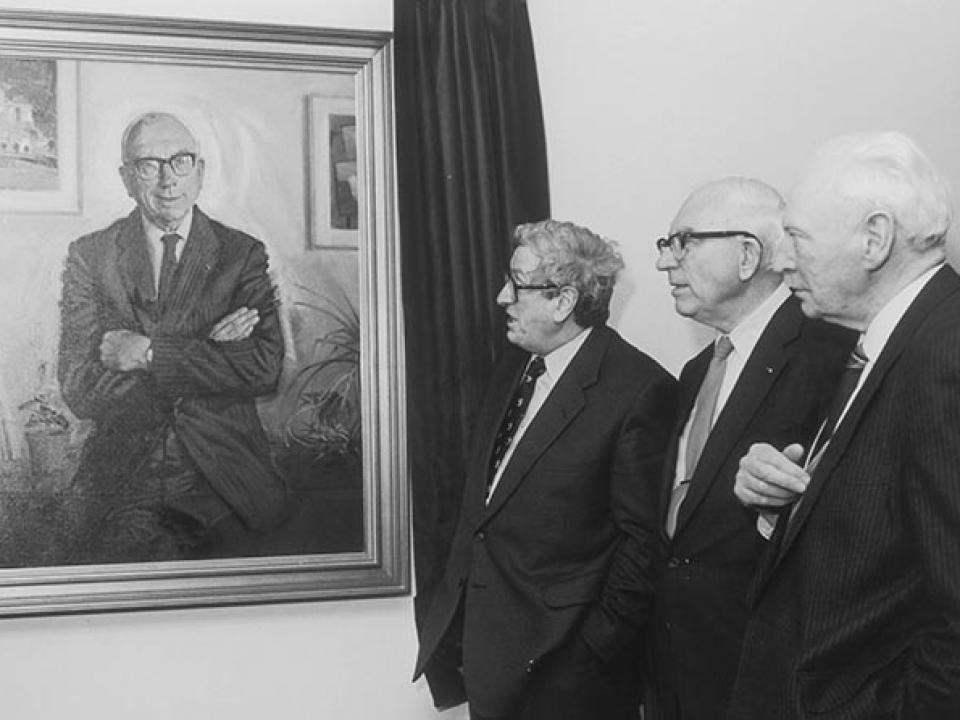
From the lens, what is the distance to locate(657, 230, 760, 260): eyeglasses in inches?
105

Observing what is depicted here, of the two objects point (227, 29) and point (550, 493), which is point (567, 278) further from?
point (227, 29)

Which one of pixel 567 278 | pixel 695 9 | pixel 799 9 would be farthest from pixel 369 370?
pixel 799 9

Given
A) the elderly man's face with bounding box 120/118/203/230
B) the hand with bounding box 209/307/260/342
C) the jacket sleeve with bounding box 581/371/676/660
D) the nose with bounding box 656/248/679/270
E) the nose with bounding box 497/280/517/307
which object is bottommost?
the jacket sleeve with bounding box 581/371/676/660

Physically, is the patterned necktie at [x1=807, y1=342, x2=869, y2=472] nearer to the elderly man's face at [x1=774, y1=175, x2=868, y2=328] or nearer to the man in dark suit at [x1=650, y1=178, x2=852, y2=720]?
the elderly man's face at [x1=774, y1=175, x2=868, y2=328]

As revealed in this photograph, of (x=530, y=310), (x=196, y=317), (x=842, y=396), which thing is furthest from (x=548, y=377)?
(x=842, y=396)

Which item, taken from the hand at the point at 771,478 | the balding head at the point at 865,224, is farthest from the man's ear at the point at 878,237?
the hand at the point at 771,478

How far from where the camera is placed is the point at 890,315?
1.85m

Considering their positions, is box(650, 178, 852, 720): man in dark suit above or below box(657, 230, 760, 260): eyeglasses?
below

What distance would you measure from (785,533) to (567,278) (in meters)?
1.15

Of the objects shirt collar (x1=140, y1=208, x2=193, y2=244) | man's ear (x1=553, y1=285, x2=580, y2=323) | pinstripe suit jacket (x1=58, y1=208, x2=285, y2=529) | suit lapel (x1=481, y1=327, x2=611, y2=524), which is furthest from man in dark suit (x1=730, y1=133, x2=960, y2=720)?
shirt collar (x1=140, y1=208, x2=193, y2=244)

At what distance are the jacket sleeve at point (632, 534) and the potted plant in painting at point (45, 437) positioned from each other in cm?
140

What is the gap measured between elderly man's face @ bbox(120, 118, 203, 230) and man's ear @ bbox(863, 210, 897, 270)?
187 centimetres

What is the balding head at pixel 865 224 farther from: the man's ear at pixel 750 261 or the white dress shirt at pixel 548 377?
the white dress shirt at pixel 548 377

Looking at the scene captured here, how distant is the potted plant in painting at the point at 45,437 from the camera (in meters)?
3.02
